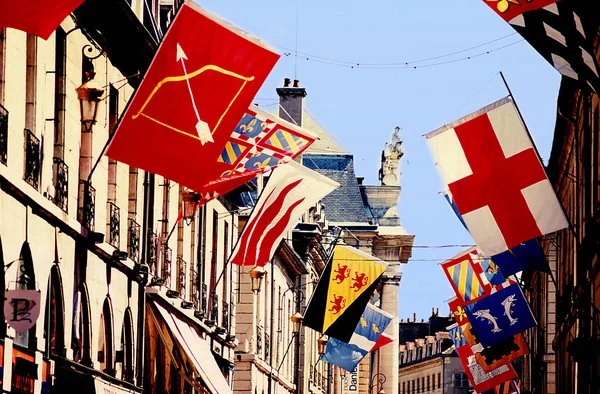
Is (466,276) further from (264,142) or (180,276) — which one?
(264,142)

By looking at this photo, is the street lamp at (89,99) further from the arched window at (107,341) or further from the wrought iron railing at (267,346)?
the wrought iron railing at (267,346)

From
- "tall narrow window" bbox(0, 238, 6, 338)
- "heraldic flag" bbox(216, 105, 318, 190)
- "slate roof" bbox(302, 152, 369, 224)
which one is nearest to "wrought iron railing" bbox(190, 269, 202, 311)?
"heraldic flag" bbox(216, 105, 318, 190)

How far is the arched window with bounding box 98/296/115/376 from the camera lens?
105 ft

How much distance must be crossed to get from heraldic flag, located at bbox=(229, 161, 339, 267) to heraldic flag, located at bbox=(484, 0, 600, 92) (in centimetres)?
1338

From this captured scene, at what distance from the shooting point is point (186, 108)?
2297cm

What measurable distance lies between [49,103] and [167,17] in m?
11.6

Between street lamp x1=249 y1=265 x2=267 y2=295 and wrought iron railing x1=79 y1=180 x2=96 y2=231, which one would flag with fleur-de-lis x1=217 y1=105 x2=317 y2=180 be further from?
street lamp x1=249 y1=265 x2=267 y2=295

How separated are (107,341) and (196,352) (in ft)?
16.0

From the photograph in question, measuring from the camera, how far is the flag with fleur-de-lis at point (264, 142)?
29297mm

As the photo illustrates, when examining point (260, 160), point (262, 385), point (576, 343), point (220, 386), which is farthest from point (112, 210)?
point (262, 385)

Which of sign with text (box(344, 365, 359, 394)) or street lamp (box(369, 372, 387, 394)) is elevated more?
sign with text (box(344, 365, 359, 394))

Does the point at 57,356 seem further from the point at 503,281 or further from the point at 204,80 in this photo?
the point at 503,281

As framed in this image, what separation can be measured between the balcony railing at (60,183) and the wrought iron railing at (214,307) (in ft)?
57.0

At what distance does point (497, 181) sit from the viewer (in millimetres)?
26406
